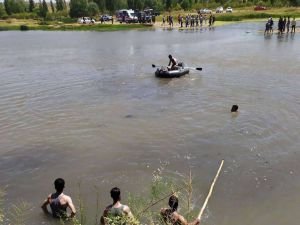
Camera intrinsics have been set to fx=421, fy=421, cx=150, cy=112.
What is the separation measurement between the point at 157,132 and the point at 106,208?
7.28m

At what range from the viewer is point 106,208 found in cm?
968

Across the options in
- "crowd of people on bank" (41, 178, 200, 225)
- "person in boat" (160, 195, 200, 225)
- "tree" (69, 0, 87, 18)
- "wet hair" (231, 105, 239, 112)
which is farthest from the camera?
"tree" (69, 0, 87, 18)

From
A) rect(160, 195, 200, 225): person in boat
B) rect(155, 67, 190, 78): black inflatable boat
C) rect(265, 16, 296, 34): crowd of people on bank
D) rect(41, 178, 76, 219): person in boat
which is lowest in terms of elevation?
rect(265, 16, 296, 34): crowd of people on bank

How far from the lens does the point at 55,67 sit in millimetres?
32812

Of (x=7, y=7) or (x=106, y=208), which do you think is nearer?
(x=106, y=208)

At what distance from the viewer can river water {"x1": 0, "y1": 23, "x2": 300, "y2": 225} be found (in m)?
12.0

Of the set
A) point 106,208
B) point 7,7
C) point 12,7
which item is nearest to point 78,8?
point 12,7

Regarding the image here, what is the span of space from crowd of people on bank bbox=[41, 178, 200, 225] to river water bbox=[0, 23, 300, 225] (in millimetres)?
633

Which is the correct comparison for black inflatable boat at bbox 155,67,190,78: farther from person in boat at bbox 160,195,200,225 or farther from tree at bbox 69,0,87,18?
tree at bbox 69,0,87,18

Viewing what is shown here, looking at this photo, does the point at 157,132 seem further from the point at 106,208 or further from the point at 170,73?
the point at 170,73

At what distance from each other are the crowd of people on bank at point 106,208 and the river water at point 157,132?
0.63m

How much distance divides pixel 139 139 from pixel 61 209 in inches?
245

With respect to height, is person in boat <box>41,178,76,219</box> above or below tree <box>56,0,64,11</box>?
above

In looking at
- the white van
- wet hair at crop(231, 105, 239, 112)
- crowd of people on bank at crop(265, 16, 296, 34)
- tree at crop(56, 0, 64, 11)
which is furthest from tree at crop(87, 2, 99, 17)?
wet hair at crop(231, 105, 239, 112)
